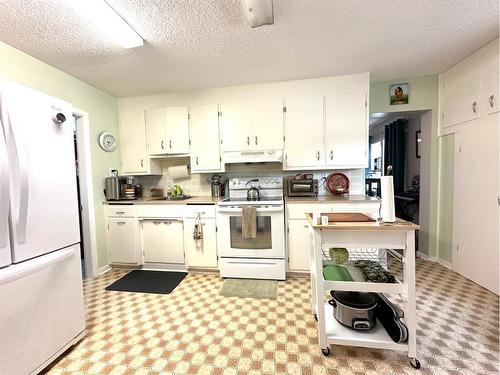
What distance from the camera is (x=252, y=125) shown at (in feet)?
9.82

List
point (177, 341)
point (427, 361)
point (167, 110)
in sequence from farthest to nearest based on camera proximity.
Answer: point (167, 110)
point (177, 341)
point (427, 361)

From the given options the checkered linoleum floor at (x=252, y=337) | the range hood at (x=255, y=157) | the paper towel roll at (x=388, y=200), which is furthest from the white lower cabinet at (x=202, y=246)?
the paper towel roll at (x=388, y=200)

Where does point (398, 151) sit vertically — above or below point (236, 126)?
below

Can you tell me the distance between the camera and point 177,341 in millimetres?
1673

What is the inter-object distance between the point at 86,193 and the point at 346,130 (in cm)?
335

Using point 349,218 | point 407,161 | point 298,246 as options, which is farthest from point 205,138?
point 407,161

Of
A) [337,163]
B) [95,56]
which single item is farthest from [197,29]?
[337,163]

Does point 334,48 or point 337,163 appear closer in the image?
point 334,48

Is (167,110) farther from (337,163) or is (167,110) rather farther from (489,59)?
(489,59)

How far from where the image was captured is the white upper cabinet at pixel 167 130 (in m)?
3.15

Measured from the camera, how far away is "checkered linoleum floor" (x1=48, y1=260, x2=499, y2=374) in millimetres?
1431

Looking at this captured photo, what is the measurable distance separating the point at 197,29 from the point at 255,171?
1.85 meters

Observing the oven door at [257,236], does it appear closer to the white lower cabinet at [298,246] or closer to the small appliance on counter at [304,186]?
the white lower cabinet at [298,246]

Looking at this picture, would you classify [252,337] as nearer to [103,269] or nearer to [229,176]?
[229,176]
